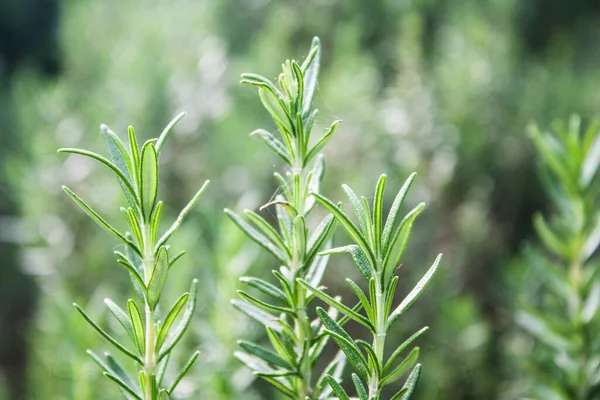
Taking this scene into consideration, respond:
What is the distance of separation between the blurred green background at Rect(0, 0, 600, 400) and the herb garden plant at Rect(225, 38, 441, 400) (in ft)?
1.61

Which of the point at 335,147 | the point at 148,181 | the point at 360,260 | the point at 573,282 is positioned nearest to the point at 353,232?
the point at 360,260

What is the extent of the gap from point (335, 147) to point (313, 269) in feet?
3.40

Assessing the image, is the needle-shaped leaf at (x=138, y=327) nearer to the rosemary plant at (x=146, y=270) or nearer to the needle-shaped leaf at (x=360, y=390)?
the rosemary plant at (x=146, y=270)

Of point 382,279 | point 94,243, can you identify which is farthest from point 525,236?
point 382,279

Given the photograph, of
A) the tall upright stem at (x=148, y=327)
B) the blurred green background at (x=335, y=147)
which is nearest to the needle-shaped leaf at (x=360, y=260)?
the tall upright stem at (x=148, y=327)

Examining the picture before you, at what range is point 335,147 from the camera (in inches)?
57.7

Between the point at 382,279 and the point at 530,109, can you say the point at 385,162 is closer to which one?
A: the point at 530,109

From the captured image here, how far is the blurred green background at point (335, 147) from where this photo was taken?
1.17 meters

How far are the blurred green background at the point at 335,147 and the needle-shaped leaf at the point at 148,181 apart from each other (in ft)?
1.72

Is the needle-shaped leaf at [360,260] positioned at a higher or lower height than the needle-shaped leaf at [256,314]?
higher

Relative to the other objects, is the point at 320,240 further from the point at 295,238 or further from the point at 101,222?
the point at 101,222

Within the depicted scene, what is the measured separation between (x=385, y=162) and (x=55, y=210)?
2.34 ft

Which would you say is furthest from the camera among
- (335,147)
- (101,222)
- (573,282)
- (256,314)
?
Answer: (335,147)

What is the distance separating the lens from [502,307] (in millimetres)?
1326
